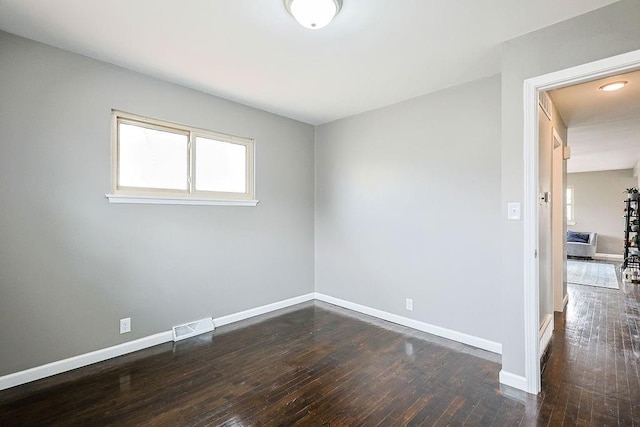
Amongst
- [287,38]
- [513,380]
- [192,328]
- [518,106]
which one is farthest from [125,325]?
[518,106]

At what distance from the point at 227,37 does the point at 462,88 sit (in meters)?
2.24

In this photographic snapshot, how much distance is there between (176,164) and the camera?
3197 millimetres

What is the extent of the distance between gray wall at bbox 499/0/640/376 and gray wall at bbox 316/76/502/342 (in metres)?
0.57

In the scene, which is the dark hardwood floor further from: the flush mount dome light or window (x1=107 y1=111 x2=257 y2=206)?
the flush mount dome light

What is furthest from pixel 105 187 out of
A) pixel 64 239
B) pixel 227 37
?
pixel 227 37

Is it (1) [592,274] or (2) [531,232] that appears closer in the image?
(2) [531,232]

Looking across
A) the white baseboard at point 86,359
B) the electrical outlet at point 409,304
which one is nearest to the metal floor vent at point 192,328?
the white baseboard at point 86,359

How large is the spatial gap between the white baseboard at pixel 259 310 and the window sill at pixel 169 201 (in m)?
1.32

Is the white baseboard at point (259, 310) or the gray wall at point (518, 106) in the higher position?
the gray wall at point (518, 106)

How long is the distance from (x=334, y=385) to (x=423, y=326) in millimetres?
1454

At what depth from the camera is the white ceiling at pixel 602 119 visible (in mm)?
Result: 2945

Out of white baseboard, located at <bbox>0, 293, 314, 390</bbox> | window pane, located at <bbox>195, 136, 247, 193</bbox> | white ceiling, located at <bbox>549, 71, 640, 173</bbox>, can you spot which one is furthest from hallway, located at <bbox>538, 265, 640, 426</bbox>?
window pane, located at <bbox>195, 136, 247, 193</bbox>

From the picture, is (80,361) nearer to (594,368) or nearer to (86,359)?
(86,359)

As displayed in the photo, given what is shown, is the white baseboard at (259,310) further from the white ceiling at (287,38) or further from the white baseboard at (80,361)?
the white ceiling at (287,38)
